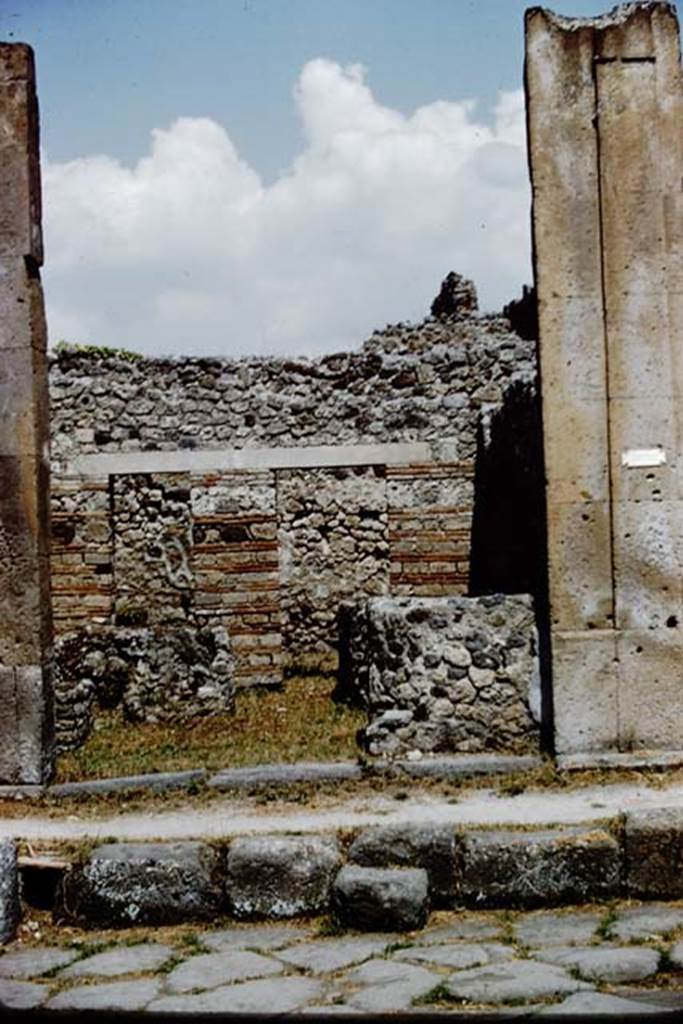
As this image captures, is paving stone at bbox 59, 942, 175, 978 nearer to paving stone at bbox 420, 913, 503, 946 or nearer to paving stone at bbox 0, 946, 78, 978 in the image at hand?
paving stone at bbox 0, 946, 78, 978

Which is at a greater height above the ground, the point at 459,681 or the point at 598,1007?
the point at 459,681

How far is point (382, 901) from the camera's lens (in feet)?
15.4

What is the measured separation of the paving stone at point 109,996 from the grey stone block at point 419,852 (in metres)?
1.12

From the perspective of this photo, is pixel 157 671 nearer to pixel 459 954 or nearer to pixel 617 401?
pixel 617 401

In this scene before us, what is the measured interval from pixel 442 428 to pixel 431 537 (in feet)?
3.65

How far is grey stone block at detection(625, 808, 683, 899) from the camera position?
492 cm

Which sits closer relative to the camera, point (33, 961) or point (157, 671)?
point (33, 961)

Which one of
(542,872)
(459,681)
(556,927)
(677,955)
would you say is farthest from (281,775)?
(677,955)

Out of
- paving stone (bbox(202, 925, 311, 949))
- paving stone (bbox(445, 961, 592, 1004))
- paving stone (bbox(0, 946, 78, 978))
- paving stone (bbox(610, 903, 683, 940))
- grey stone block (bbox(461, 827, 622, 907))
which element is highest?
grey stone block (bbox(461, 827, 622, 907))

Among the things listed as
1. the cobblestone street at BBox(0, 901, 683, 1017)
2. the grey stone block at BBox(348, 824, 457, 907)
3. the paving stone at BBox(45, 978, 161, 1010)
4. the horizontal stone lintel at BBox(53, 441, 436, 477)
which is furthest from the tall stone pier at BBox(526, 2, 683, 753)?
the horizontal stone lintel at BBox(53, 441, 436, 477)

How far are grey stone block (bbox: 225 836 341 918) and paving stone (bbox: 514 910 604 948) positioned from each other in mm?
753

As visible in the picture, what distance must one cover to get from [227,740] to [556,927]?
12.8 feet

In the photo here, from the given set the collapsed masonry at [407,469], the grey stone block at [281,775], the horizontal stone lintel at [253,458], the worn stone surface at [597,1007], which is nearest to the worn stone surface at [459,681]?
the collapsed masonry at [407,469]

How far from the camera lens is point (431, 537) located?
41.5 ft
